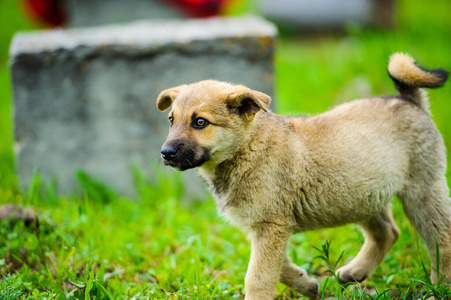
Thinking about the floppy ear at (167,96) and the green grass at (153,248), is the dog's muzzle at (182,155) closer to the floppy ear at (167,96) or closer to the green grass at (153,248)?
the floppy ear at (167,96)

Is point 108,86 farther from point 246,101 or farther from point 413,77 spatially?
point 413,77

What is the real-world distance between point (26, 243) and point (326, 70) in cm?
647

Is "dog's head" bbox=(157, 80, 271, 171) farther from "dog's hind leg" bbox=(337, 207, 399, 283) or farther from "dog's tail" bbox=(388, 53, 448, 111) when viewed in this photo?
"dog's hind leg" bbox=(337, 207, 399, 283)

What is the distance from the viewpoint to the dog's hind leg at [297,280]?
3.65 meters

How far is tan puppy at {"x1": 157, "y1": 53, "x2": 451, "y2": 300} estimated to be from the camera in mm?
3402

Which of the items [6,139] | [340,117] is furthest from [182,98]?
[6,139]

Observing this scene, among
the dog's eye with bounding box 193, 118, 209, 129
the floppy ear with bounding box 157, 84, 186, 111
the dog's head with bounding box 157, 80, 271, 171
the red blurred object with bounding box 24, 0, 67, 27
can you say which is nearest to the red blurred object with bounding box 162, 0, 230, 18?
the red blurred object with bounding box 24, 0, 67, 27

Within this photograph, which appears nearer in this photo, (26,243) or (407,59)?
(407,59)

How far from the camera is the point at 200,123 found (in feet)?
11.3

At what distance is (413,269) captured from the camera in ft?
13.1

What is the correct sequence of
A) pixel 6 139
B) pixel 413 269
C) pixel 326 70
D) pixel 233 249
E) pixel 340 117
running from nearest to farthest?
pixel 340 117, pixel 413 269, pixel 233 249, pixel 6 139, pixel 326 70

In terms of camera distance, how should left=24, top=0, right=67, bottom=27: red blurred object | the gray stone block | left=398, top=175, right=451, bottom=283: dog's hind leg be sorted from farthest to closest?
left=24, top=0, right=67, bottom=27: red blurred object, the gray stone block, left=398, top=175, right=451, bottom=283: dog's hind leg

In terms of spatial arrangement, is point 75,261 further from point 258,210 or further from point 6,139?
point 6,139

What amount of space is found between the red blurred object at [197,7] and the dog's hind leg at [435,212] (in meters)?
6.02
